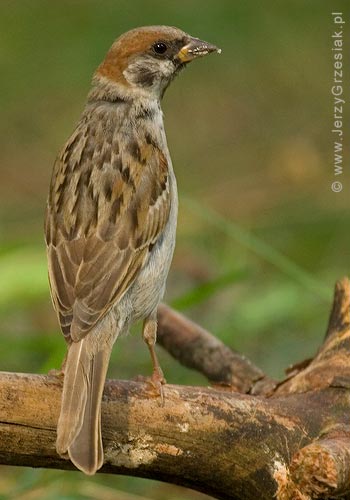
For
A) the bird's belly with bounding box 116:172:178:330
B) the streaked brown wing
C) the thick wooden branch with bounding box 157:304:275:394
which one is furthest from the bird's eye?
the thick wooden branch with bounding box 157:304:275:394

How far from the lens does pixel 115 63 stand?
5699 mm

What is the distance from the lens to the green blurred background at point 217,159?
273 inches

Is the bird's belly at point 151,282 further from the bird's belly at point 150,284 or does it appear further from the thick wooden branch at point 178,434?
the thick wooden branch at point 178,434

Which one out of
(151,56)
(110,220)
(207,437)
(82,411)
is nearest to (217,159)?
(151,56)

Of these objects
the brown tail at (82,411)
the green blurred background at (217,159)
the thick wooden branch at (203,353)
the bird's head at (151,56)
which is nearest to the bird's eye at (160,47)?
the bird's head at (151,56)

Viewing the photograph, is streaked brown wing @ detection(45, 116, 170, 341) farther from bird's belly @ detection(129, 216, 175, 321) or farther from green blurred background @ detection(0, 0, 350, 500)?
green blurred background @ detection(0, 0, 350, 500)

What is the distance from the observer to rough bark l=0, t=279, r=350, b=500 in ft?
13.4

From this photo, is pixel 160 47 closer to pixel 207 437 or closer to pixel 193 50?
pixel 193 50

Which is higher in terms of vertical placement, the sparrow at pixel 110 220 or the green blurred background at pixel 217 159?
the sparrow at pixel 110 220

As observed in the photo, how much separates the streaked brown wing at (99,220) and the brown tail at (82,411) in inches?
4.6

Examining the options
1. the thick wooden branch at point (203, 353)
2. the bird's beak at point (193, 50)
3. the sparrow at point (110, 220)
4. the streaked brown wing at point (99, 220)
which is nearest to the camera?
the sparrow at point (110, 220)

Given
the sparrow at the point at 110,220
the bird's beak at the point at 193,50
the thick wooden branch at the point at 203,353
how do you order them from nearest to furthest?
the sparrow at the point at 110,220
the thick wooden branch at the point at 203,353
the bird's beak at the point at 193,50

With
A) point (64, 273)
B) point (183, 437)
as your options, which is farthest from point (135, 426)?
point (64, 273)

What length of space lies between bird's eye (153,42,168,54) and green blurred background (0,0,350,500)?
4.22 feet
